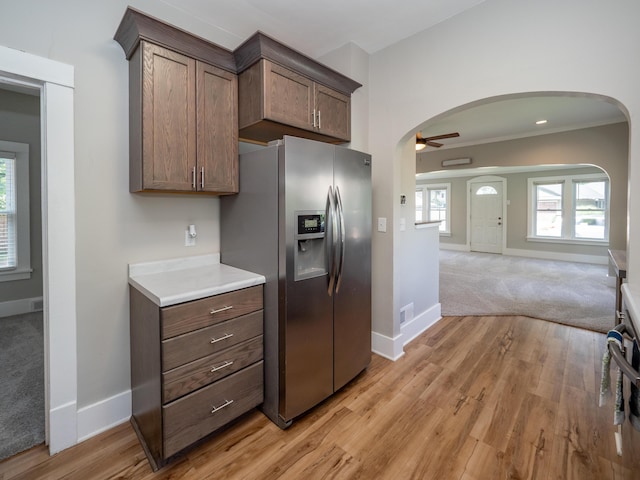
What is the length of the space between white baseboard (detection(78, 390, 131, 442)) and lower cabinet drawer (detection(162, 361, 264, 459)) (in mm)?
661

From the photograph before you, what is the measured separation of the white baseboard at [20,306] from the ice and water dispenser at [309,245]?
3.95 meters

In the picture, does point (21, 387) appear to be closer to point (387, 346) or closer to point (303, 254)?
point (303, 254)

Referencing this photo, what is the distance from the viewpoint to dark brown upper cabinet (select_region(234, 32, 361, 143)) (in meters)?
1.92

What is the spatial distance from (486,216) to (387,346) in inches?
306

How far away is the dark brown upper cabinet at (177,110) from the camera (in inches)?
66.4

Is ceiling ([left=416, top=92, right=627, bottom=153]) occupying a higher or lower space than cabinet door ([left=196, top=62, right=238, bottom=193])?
higher

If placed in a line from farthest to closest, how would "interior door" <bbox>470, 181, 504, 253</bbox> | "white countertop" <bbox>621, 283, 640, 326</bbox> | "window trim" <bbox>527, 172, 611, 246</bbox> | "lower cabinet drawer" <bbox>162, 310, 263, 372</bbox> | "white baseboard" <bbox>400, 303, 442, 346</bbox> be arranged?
"interior door" <bbox>470, 181, 504, 253</bbox> → "window trim" <bbox>527, 172, 611, 246</bbox> → "white baseboard" <bbox>400, 303, 442, 346</bbox> → "lower cabinet drawer" <bbox>162, 310, 263, 372</bbox> → "white countertop" <bbox>621, 283, 640, 326</bbox>

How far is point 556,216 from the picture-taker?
777cm

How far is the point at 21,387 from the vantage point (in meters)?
2.17

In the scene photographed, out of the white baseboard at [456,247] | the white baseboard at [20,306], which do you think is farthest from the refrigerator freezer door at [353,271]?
the white baseboard at [456,247]

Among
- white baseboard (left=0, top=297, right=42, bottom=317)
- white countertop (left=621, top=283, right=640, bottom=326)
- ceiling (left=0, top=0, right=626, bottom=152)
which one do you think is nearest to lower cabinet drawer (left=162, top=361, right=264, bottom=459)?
white countertop (left=621, top=283, right=640, bottom=326)

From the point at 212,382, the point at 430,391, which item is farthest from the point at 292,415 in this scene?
the point at 430,391

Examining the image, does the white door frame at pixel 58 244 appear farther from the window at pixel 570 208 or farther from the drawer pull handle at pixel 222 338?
the window at pixel 570 208

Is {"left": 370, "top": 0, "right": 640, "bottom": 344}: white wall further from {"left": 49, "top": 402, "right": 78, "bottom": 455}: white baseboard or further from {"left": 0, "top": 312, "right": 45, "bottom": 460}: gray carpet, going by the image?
{"left": 0, "top": 312, "right": 45, "bottom": 460}: gray carpet
